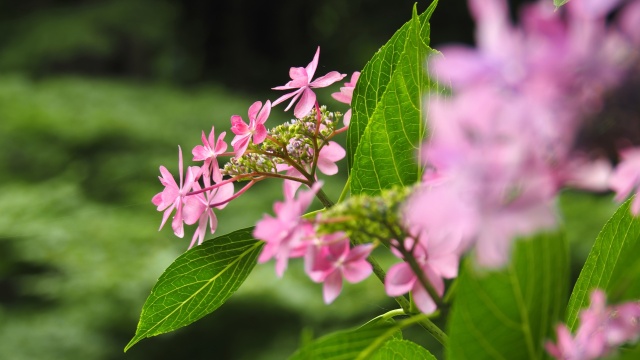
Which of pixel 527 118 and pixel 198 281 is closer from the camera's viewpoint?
pixel 527 118

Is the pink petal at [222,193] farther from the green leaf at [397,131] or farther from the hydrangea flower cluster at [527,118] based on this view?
the hydrangea flower cluster at [527,118]

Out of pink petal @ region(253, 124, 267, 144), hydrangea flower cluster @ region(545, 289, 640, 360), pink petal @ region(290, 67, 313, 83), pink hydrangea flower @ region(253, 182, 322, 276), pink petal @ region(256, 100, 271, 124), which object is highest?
pink petal @ region(290, 67, 313, 83)

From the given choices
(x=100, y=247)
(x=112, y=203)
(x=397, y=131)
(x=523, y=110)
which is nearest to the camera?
(x=523, y=110)

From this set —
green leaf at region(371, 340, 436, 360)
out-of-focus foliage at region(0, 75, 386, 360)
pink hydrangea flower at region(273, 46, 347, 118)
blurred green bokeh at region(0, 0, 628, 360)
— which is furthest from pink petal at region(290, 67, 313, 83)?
out-of-focus foliage at region(0, 75, 386, 360)

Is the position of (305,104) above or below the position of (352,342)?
above

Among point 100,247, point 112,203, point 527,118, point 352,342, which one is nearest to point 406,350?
point 352,342

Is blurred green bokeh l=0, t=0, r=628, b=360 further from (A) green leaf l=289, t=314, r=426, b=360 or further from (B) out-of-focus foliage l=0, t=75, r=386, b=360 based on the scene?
(A) green leaf l=289, t=314, r=426, b=360

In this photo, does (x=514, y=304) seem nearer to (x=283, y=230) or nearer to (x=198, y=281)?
(x=283, y=230)

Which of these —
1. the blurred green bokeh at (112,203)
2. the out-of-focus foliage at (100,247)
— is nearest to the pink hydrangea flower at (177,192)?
the blurred green bokeh at (112,203)
